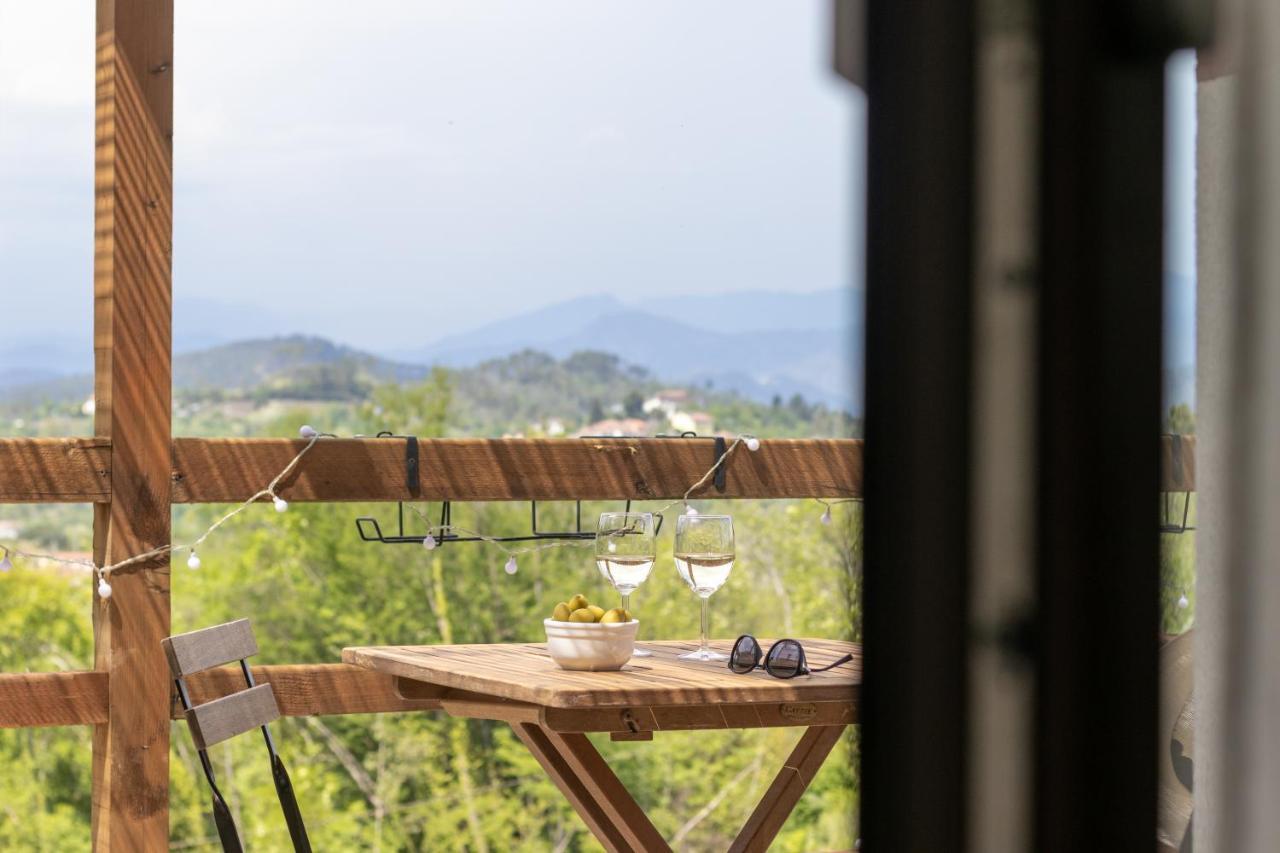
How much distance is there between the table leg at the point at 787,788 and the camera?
1.90 m

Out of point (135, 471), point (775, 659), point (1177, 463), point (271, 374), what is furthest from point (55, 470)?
point (271, 374)

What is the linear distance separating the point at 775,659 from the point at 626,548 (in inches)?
10.7

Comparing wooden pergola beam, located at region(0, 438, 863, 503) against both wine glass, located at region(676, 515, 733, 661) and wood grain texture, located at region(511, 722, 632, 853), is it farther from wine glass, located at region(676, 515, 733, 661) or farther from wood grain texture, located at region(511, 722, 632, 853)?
wood grain texture, located at region(511, 722, 632, 853)

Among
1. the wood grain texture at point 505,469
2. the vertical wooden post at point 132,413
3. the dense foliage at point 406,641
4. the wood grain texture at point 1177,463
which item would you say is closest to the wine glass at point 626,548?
the wood grain texture at point 505,469

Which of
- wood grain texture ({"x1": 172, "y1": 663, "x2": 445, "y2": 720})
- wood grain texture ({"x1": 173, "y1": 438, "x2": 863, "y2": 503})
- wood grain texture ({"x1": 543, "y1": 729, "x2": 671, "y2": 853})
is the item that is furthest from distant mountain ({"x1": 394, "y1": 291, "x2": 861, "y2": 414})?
wood grain texture ({"x1": 543, "y1": 729, "x2": 671, "y2": 853})

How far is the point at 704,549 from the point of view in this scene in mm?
1841

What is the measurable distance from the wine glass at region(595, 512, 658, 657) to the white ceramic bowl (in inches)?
4.8

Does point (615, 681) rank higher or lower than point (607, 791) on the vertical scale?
higher

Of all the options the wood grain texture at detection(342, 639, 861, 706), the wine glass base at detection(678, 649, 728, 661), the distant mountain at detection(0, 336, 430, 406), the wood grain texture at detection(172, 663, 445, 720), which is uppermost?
the distant mountain at detection(0, 336, 430, 406)

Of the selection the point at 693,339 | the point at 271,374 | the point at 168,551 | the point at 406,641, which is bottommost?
the point at 406,641

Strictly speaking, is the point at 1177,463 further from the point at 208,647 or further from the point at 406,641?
the point at 406,641

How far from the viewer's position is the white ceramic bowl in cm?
172

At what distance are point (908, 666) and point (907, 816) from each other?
34mm

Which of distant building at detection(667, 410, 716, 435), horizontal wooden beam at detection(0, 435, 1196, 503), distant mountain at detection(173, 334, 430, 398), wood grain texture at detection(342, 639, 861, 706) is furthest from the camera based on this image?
distant mountain at detection(173, 334, 430, 398)
